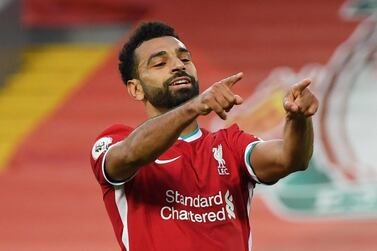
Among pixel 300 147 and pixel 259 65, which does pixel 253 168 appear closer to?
pixel 300 147

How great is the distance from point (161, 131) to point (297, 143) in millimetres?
369

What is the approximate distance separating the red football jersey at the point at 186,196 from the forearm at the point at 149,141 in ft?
0.30

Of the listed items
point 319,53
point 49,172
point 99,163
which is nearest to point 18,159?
point 49,172

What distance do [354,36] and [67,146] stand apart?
1.91 metres

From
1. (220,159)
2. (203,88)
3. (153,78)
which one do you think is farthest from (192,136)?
(203,88)

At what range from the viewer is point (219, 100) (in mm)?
2617

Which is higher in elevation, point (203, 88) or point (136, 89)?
point (203, 88)

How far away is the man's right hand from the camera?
2604 mm

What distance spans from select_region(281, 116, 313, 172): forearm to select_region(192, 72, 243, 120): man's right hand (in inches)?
10.6

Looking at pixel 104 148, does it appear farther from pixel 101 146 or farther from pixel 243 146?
pixel 243 146

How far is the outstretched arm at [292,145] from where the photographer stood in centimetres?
275

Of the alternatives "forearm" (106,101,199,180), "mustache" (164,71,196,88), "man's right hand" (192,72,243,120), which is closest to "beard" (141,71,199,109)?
"mustache" (164,71,196,88)

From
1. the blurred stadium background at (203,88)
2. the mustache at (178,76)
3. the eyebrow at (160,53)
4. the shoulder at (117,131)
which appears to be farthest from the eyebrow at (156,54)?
the blurred stadium background at (203,88)

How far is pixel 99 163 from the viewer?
3006 millimetres
